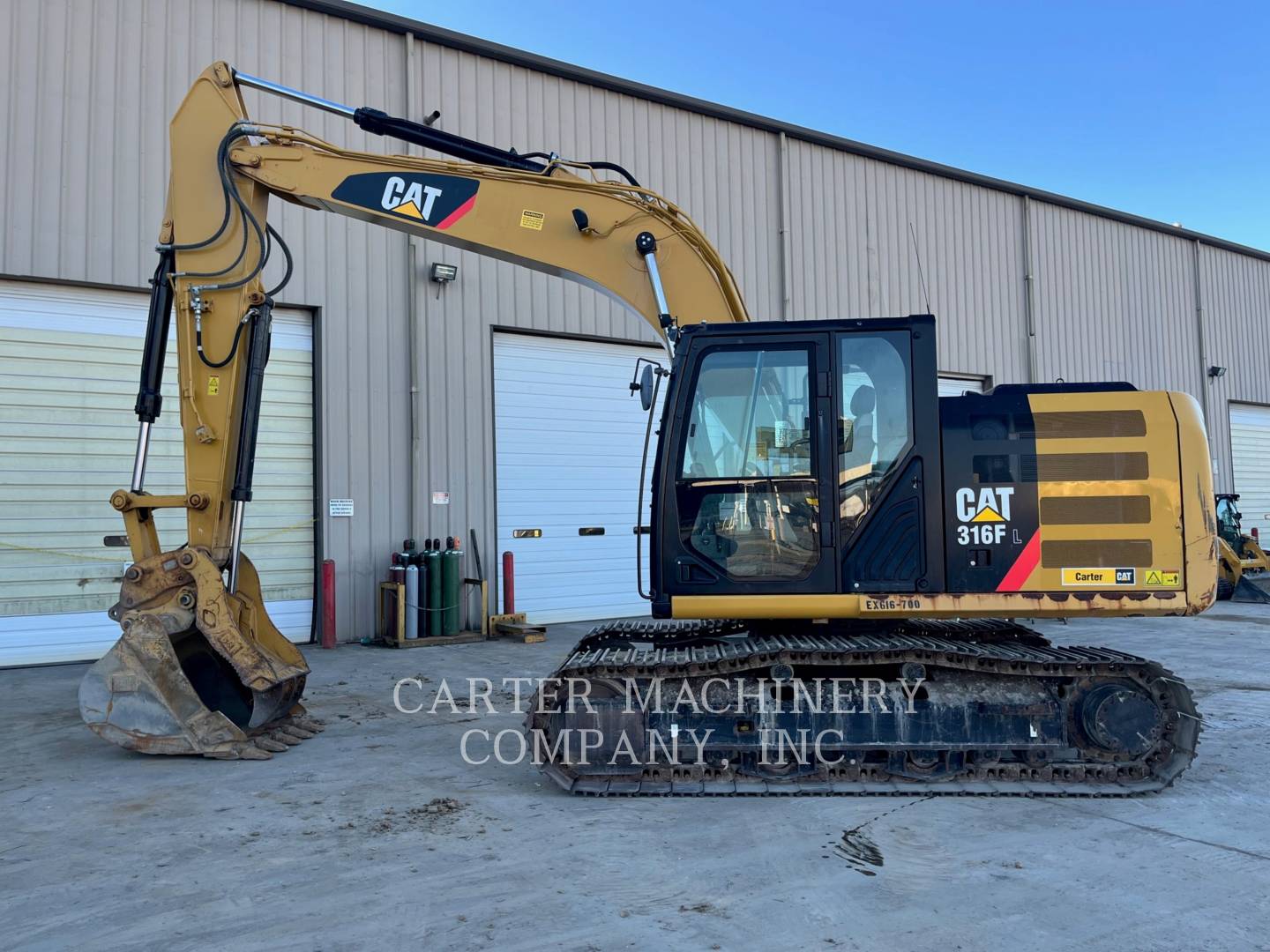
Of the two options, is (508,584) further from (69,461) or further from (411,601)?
(69,461)

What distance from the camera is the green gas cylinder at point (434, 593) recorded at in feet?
38.3

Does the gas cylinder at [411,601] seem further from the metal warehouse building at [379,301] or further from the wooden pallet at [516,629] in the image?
the wooden pallet at [516,629]

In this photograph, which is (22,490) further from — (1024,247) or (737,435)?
(1024,247)

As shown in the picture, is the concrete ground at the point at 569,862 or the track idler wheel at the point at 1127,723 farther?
the track idler wheel at the point at 1127,723

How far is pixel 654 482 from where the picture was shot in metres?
5.69

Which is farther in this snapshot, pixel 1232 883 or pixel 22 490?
pixel 22 490

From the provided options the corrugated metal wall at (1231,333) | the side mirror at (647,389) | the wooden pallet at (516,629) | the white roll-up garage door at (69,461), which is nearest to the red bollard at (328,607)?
the white roll-up garage door at (69,461)

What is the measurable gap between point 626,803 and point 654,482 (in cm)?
181

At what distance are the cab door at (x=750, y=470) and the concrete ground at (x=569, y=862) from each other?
4.17ft

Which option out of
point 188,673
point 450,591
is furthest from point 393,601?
point 188,673

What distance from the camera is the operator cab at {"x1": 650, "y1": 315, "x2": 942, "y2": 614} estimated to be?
550 centimetres

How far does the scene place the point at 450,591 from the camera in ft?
38.7

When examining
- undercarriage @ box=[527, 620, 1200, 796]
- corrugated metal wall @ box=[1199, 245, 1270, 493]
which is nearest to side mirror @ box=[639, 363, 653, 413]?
undercarriage @ box=[527, 620, 1200, 796]

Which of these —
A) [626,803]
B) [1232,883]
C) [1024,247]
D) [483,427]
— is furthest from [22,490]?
[1024,247]
